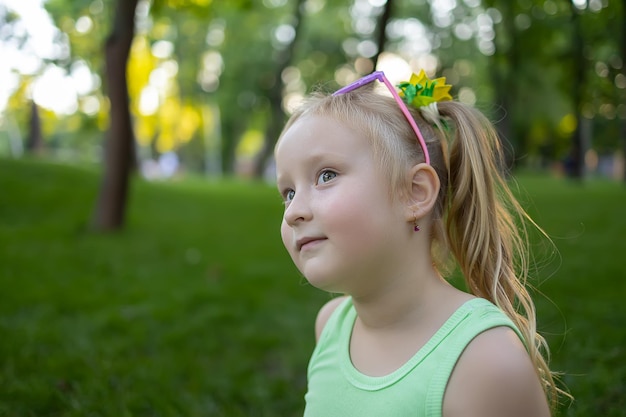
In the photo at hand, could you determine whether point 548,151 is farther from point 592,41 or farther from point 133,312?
point 133,312

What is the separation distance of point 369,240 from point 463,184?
1.19 ft

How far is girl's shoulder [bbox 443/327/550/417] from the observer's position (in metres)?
1.29

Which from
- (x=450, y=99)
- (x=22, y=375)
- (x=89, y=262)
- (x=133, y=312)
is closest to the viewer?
(x=450, y=99)

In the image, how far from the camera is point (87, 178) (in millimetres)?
10305

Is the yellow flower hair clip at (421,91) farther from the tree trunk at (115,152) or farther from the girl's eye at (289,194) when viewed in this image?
the tree trunk at (115,152)

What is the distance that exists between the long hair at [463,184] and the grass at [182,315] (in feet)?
1.93

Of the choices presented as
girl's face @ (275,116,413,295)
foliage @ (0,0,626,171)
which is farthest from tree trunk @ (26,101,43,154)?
girl's face @ (275,116,413,295)

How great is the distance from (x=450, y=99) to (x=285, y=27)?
23062mm

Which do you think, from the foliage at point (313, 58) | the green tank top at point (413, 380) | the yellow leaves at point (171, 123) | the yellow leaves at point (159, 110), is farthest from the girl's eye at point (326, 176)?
the yellow leaves at point (171, 123)

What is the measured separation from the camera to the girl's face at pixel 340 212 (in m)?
1.45

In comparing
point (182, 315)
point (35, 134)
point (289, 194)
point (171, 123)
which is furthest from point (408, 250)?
point (171, 123)

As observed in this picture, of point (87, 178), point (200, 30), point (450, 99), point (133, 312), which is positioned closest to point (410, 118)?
point (450, 99)

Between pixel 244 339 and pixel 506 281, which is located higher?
pixel 506 281

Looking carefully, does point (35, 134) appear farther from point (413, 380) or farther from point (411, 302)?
point (413, 380)
